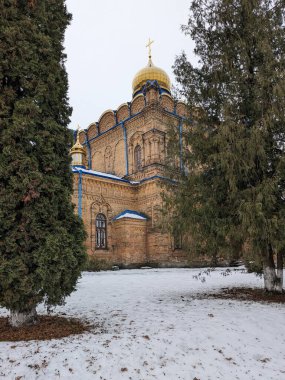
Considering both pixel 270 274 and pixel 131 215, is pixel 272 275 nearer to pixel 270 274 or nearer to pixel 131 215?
pixel 270 274

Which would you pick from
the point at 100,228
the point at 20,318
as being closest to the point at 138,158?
the point at 100,228

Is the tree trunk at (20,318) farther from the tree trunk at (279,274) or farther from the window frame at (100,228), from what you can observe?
the window frame at (100,228)

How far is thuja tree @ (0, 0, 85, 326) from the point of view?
14.2 ft

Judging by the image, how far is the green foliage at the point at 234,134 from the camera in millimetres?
6176

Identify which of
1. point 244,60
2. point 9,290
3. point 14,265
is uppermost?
point 244,60

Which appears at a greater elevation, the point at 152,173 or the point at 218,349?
the point at 152,173

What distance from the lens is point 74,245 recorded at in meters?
4.70

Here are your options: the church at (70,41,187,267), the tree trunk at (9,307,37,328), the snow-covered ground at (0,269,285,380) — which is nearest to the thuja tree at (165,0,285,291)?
the snow-covered ground at (0,269,285,380)

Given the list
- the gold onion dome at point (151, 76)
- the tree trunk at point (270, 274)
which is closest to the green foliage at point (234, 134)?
the tree trunk at point (270, 274)

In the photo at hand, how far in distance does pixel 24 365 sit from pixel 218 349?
2.13m

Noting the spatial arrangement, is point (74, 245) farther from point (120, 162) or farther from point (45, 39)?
point (120, 162)

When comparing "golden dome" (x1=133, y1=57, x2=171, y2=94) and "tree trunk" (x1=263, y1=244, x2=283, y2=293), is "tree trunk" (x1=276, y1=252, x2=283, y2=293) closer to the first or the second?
"tree trunk" (x1=263, y1=244, x2=283, y2=293)

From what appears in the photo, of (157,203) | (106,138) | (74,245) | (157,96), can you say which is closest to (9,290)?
(74,245)

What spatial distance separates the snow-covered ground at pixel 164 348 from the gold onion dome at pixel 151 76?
2042cm
